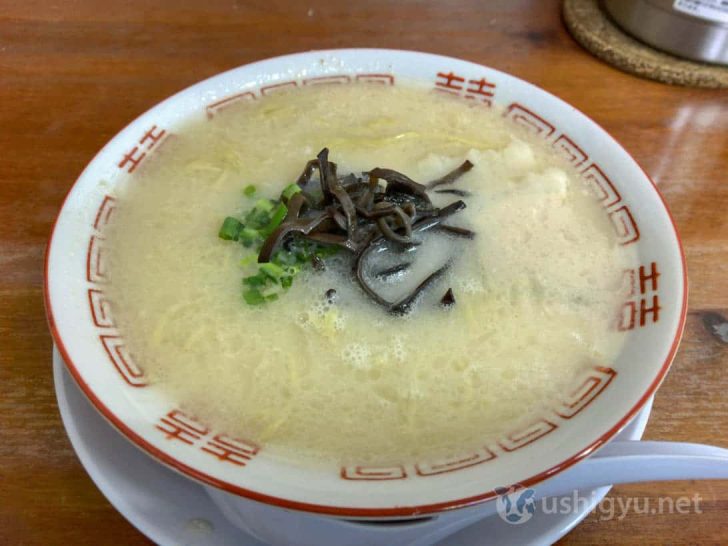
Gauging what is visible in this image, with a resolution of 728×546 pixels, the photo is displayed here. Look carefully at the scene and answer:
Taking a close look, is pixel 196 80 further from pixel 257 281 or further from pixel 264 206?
pixel 257 281

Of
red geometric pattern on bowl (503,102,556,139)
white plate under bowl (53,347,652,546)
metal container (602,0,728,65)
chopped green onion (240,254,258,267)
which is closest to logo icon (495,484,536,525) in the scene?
white plate under bowl (53,347,652,546)

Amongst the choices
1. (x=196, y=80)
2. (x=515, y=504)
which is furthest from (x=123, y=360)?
(x=196, y=80)

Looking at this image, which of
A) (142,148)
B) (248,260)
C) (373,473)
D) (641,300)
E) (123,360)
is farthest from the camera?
(142,148)

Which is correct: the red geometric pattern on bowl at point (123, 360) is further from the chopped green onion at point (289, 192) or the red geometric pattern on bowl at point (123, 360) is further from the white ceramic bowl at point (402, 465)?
the chopped green onion at point (289, 192)

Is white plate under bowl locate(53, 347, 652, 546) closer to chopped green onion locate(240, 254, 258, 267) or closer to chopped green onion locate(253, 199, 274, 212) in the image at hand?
chopped green onion locate(240, 254, 258, 267)

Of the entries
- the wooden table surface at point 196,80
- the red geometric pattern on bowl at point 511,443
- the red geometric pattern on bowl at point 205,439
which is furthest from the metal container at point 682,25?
the red geometric pattern on bowl at point 205,439
